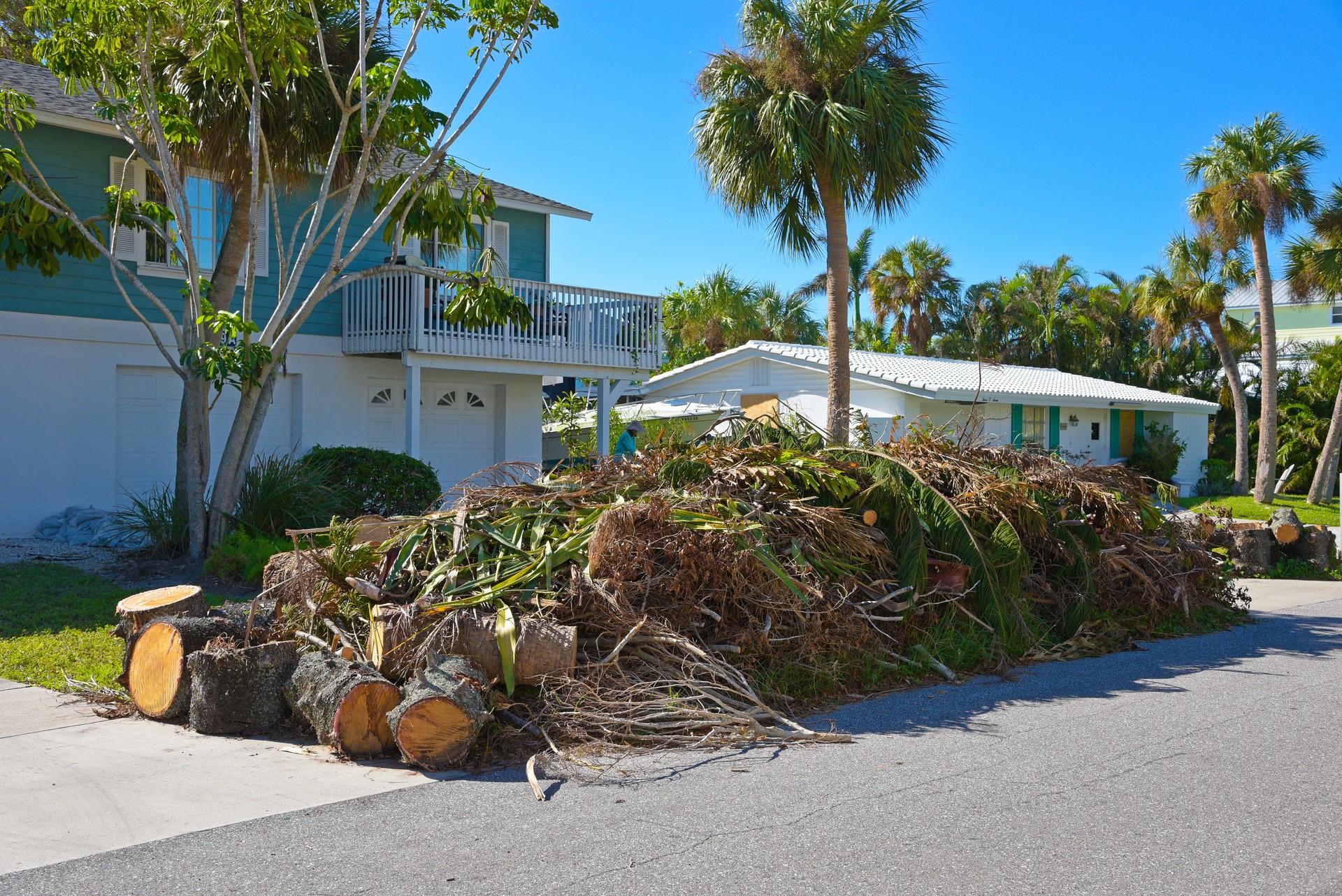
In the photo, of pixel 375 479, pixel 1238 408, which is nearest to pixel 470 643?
pixel 375 479

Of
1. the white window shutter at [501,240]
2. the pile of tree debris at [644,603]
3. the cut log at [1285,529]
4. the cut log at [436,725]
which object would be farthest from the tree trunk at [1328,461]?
the cut log at [436,725]

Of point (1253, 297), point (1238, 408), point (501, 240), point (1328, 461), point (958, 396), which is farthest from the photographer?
point (1253, 297)

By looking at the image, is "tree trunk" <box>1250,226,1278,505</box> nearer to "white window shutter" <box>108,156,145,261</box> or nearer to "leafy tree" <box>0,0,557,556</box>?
"leafy tree" <box>0,0,557,556</box>

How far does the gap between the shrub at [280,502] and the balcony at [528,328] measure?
339cm

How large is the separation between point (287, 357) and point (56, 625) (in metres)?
7.91

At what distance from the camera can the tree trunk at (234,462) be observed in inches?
425

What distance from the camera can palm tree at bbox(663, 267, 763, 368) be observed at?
3616cm

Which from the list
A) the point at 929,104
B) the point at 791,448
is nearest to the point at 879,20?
the point at 929,104

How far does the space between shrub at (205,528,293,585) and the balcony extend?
4869 millimetres

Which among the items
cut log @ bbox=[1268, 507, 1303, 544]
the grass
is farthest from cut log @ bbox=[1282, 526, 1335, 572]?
the grass

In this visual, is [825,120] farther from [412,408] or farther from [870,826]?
[870,826]

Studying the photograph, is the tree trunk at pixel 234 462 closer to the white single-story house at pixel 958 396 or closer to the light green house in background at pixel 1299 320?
the white single-story house at pixel 958 396

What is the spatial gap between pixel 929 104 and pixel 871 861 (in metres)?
11.9

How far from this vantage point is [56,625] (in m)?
8.27
